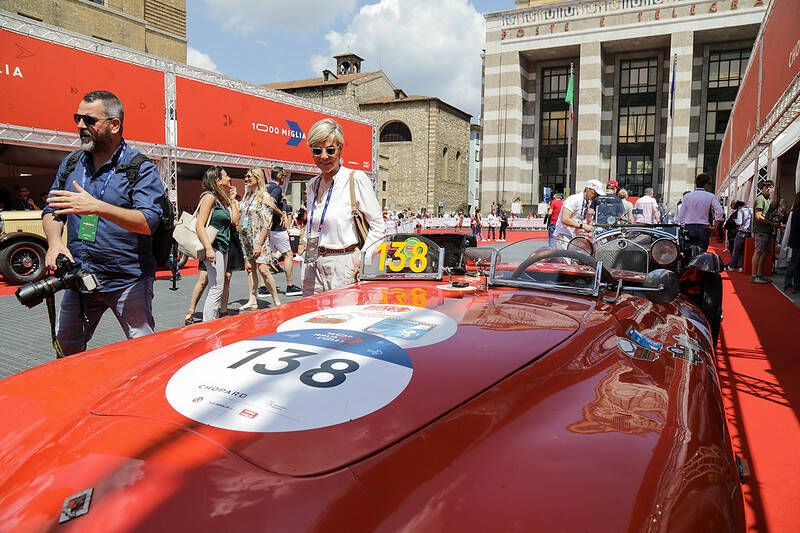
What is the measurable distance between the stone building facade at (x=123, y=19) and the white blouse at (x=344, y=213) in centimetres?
2415

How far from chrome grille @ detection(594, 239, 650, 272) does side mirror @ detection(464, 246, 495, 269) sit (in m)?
1.59

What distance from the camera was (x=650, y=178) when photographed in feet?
126

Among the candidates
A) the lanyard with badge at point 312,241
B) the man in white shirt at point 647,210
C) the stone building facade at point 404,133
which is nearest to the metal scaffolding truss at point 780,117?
the man in white shirt at point 647,210

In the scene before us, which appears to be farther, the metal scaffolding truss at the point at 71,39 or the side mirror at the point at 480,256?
the metal scaffolding truss at the point at 71,39

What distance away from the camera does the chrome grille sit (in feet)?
14.7

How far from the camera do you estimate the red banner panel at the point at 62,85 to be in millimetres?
9391

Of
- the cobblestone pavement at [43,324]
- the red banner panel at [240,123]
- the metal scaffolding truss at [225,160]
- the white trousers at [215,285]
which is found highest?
the red banner panel at [240,123]

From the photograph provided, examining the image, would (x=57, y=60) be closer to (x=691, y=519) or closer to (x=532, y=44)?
(x=691, y=519)

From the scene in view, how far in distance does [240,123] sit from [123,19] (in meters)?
15.7

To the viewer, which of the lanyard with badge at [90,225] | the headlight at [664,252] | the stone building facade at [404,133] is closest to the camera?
the lanyard with badge at [90,225]

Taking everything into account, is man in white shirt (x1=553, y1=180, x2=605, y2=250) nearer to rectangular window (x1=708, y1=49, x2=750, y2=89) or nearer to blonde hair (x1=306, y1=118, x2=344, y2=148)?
blonde hair (x1=306, y1=118, x2=344, y2=148)

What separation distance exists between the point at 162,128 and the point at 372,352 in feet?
39.0

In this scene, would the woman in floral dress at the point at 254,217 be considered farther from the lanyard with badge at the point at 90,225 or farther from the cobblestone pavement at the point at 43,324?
the lanyard with badge at the point at 90,225

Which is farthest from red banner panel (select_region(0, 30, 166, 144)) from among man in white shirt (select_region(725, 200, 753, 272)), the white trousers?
man in white shirt (select_region(725, 200, 753, 272))
